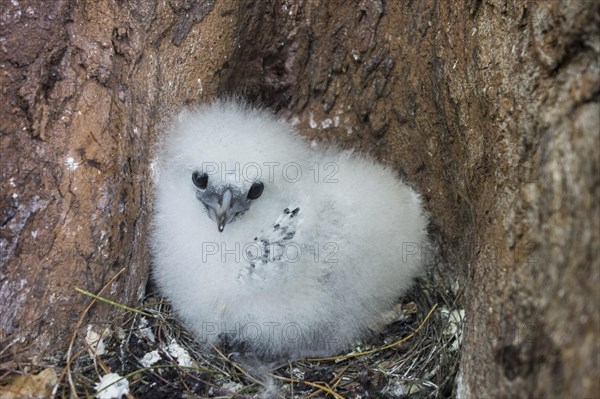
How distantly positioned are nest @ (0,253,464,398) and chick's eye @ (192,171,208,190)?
1.97 feet

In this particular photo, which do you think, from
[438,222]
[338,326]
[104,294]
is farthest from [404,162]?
[104,294]

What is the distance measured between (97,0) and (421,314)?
195 cm

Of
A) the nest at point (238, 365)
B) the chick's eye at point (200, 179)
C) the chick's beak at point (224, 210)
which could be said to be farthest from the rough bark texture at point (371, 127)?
the chick's beak at point (224, 210)

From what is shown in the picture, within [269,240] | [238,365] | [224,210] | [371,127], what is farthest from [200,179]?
[371,127]

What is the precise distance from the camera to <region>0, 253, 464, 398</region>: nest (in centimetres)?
213

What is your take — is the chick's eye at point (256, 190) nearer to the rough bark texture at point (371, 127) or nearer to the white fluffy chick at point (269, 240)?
the white fluffy chick at point (269, 240)

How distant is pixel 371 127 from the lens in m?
2.94

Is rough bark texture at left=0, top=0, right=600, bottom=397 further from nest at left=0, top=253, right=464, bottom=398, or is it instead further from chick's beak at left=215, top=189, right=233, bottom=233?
chick's beak at left=215, top=189, right=233, bottom=233

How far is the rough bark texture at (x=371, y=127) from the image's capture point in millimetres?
1374

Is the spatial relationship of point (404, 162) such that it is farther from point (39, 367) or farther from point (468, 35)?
point (39, 367)

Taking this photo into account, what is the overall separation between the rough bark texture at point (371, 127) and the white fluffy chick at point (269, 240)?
205 millimetres

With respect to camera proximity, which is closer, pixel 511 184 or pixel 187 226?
pixel 511 184

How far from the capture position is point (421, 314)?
2623mm

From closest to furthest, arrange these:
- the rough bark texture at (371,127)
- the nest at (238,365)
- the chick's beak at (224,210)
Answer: the rough bark texture at (371,127) → the nest at (238,365) → the chick's beak at (224,210)
